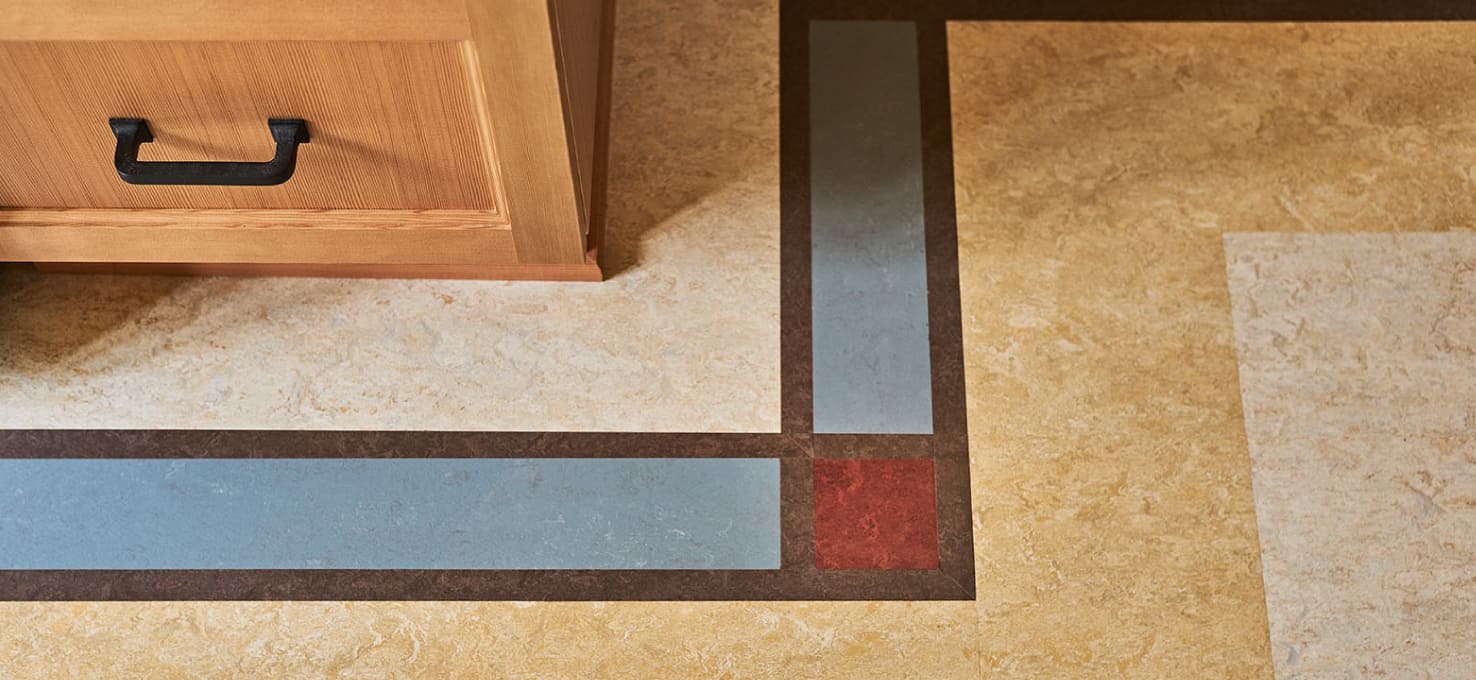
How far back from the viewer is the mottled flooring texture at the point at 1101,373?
119 centimetres

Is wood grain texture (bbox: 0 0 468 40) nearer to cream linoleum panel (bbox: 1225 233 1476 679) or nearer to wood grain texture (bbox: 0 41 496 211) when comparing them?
wood grain texture (bbox: 0 41 496 211)

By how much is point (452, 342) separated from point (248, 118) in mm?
342

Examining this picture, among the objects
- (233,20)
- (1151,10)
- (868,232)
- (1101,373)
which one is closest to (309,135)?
(233,20)

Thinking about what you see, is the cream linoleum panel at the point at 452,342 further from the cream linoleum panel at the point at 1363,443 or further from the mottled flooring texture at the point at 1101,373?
the cream linoleum panel at the point at 1363,443

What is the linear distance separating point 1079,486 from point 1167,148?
427 mm

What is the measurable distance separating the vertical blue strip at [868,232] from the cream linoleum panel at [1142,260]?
60mm

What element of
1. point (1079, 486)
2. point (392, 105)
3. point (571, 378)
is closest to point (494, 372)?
point (571, 378)

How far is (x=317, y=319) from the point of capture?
133 cm

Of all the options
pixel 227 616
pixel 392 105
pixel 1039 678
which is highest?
pixel 392 105

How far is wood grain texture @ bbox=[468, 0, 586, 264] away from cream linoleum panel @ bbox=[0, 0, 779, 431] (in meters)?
0.12

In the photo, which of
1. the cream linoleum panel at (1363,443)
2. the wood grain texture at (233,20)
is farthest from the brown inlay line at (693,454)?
the wood grain texture at (233,20)

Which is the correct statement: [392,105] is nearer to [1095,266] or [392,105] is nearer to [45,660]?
[45,660]

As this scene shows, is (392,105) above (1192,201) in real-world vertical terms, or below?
above

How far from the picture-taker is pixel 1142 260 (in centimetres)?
135
